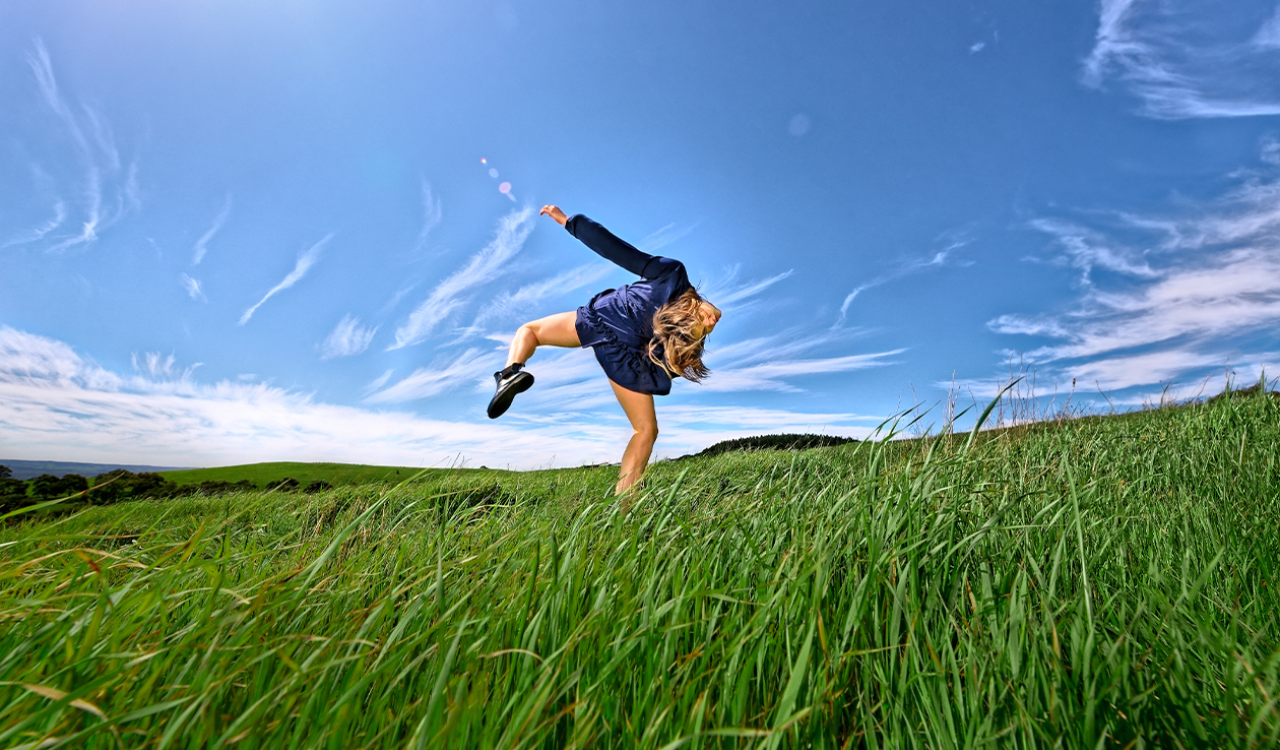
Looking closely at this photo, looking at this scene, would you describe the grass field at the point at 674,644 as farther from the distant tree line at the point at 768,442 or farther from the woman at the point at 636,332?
the distant tree line at the point at 768,442

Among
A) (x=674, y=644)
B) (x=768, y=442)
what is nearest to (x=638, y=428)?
(x=674, y=644)

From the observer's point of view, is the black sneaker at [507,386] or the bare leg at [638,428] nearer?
the black sneaker at [507,386]

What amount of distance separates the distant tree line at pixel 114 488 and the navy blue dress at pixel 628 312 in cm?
358

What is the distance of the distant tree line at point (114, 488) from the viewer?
638 cm

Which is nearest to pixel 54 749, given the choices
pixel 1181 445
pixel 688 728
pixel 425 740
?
pixel 425 740

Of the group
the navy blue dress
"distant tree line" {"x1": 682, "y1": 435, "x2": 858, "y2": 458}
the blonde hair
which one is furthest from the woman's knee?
"distant tree line" {"x1": 682, "y1": 435, "x2": 858, "y2": 458}

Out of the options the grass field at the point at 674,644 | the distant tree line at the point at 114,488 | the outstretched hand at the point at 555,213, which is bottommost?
the grass field at the point at 674,644

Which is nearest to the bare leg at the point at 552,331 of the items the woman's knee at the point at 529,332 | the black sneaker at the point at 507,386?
the woman's knee at the point at 529,332

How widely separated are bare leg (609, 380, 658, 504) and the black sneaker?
86 cm

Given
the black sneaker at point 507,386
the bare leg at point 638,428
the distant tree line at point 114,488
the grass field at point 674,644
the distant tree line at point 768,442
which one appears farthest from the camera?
the distant tree line at point 768,442

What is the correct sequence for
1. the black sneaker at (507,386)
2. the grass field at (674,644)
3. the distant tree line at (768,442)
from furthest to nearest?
the distant tree line at (768,442) < the black sneaker at (507,386) < the grass field at (674,644)

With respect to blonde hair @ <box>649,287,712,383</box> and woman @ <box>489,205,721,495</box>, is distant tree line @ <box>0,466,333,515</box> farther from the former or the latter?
blonde hair @ <box>649,287,712,383</box>

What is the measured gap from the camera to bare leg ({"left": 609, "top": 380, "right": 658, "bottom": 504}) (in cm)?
521

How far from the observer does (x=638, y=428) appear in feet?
17.5
